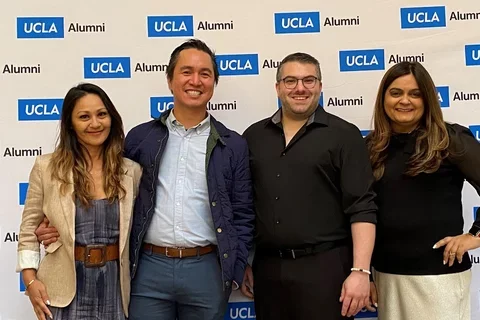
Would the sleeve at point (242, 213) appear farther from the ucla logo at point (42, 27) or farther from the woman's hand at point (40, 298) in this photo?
the ucla logo at point (42, 27)

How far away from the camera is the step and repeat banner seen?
238 cm

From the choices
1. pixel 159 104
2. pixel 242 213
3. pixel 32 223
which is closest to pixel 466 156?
pixel 242 213

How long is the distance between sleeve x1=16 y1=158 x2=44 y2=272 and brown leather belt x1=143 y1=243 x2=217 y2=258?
426 mm

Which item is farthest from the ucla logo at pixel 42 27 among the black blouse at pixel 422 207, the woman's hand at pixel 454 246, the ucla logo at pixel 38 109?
the woman's hand at pixel 454 246

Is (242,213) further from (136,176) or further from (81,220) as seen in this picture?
(81,220)

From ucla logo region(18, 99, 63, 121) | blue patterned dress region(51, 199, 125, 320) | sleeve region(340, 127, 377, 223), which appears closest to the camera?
blue patterned dress region(51, 199, 125, 320)

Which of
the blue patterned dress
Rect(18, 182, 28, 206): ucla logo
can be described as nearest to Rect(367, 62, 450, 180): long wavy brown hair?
the blue patterned dress

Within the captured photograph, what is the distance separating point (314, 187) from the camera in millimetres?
1881

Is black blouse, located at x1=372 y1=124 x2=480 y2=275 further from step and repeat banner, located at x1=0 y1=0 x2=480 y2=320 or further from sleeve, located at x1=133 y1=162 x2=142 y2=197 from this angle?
sleeve, located at x1=133 y1=162 x2=142 y2=197

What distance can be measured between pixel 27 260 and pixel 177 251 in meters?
0.57

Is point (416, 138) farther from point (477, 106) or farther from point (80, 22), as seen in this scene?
point (80, 22)

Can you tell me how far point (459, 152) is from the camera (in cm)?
187

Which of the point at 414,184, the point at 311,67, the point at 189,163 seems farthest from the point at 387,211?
the point at 189,163

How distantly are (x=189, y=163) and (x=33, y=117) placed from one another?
1.02 metres
